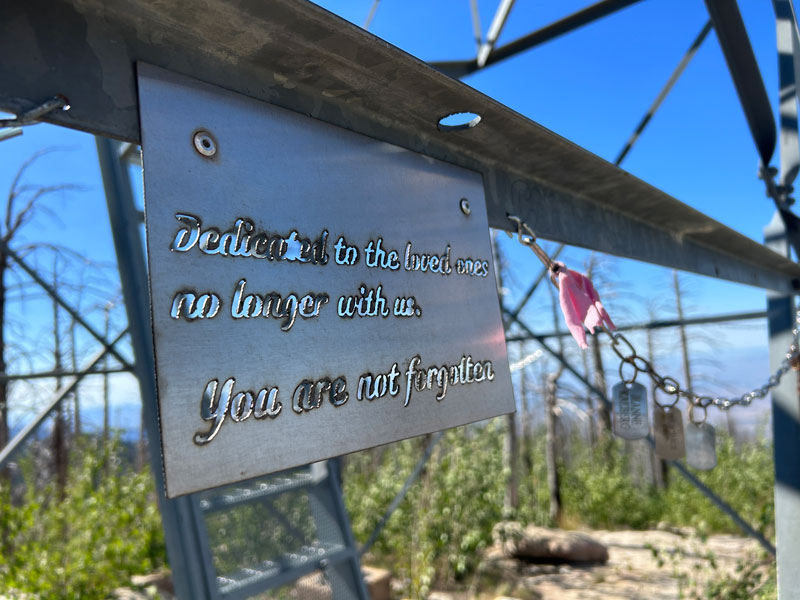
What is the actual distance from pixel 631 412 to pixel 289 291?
142 centimetres

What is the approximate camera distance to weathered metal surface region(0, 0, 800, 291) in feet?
2.19

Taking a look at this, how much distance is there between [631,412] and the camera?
1.87 m

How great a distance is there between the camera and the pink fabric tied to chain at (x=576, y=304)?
141 centimetres

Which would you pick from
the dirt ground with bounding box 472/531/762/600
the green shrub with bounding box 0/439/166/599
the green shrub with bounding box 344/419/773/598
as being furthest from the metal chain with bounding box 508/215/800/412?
the green shrub with bounding box 0/439/166/599

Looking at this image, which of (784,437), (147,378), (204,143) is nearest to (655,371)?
(784,437)

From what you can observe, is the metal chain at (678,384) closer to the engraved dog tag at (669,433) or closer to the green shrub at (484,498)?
the engraved dog tag at (669,433)

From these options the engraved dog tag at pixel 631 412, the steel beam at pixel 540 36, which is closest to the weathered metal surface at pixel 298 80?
the engraved dog tag at pixel 631 412

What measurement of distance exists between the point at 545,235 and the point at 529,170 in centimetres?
18

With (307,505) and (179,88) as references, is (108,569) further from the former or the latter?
(179,88)

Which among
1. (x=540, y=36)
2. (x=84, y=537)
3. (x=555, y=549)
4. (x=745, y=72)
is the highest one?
(x=540, y=36)

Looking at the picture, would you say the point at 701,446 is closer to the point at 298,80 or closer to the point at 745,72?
the point at 745,72

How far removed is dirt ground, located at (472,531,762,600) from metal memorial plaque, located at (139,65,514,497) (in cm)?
486

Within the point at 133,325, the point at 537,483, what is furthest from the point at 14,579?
the point at 537,483

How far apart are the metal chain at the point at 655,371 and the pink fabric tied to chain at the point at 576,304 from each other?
0.12ft
